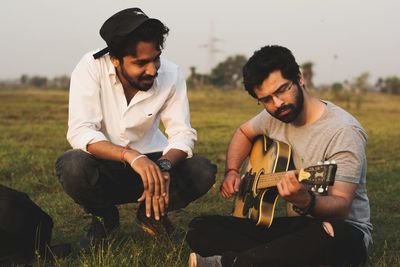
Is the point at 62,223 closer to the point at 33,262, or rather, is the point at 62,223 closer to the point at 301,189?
the point at 33,262

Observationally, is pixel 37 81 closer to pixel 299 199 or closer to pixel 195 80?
pixel 195 80

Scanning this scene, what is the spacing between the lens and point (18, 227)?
4.02 meters

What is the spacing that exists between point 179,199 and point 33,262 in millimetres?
1167

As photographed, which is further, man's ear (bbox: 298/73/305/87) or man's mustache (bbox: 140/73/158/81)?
man's mustache (bbox: 140/73/158/81)

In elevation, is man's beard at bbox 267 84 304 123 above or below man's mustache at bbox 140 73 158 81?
below

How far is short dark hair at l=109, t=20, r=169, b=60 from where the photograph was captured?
4.14 m

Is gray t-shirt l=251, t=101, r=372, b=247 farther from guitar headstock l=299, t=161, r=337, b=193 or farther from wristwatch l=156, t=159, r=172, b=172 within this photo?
wristwatch l=156, t=159, r=172, b=172

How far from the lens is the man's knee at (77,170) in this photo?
4.34m

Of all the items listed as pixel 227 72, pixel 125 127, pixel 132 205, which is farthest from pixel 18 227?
pixel 227 72

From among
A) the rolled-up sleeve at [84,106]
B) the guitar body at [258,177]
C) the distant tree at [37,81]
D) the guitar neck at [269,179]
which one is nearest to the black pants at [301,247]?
the guitar body at [258,177]

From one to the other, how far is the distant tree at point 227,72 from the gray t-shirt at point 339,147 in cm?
6491

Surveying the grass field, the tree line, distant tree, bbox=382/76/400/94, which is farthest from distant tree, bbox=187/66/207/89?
the grass field

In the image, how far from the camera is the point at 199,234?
13.4ft

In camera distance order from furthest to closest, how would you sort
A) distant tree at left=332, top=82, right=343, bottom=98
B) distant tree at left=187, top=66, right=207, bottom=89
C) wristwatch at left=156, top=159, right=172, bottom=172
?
1. distant tree at left=187, top=66, right=207, bottom=89
2. distant tree at left=332, top=82, right=343, bottom=98
3. wristwatch at left=156, top=159, right=172, bottom=172
